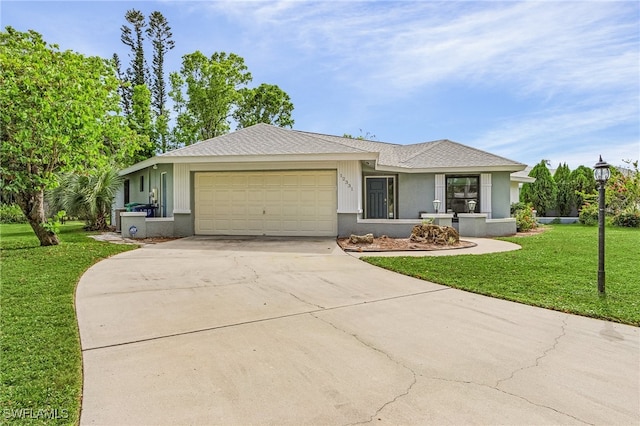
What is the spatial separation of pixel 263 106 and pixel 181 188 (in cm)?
1858

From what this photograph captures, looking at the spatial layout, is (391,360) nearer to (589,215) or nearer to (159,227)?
(159,227)

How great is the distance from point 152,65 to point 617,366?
3246 cm

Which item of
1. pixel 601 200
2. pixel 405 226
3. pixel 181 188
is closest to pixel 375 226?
pixel 405 226

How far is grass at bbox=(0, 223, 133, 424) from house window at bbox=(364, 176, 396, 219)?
10.5 m

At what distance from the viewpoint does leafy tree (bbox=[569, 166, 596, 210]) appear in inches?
771

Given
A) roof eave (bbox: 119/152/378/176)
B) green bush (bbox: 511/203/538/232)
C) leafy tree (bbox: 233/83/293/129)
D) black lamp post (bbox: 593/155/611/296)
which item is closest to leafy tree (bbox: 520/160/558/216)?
green bush (bbox: 511/203/538/232)

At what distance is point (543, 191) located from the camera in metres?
20.1

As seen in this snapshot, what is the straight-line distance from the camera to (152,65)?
28.5 meters

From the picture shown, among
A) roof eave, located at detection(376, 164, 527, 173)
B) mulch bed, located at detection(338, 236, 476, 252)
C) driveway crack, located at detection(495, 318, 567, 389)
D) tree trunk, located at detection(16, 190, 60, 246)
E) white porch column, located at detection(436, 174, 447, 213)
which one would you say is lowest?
driveway crack, located at detection(495, 318, 567, 389)

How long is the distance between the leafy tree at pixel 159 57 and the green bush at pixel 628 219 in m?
28.1

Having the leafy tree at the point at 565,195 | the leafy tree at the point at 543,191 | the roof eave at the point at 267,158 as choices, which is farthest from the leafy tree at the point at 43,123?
the leafy tree at the point at 565,195

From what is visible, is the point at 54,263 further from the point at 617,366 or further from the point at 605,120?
the point at 605,120

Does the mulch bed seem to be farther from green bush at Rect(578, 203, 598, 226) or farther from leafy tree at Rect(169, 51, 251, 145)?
leafy tree at Rect(169, 51, 251, 145)

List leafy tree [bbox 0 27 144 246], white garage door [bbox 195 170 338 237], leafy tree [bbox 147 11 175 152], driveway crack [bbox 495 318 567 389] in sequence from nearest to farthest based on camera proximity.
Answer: driveway crack [bbox 495 318 567 389] → leafy tree [bbox 0 27 144 246] → white garage door [bbox 195 170 338 237] → leafy tree [bbox 147 11 175 152]
